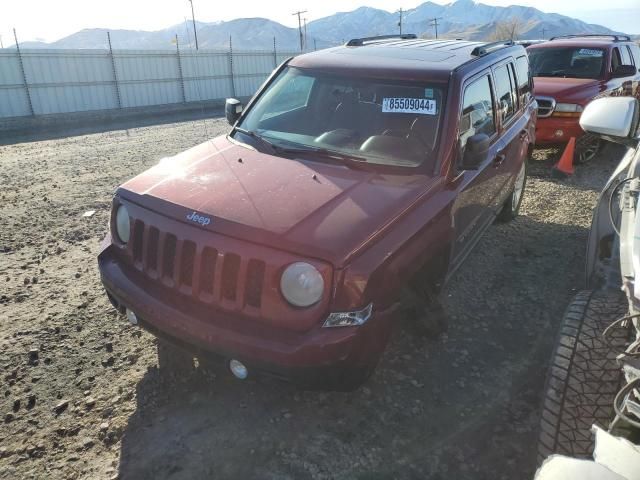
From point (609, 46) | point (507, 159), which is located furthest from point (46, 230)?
point (609, 46)

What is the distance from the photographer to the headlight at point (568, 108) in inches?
295

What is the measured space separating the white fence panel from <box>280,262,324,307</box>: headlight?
688 inches

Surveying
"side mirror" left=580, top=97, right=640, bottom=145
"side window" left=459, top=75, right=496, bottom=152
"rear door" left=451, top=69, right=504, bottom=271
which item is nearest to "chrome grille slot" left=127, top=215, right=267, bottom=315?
"rear door" left=451, top=69, right=504, bottom=271

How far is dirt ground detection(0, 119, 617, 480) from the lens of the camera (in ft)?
8.43

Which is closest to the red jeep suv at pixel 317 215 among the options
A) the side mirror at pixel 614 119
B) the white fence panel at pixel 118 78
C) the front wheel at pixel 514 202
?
the side mirror at pixel 614 119

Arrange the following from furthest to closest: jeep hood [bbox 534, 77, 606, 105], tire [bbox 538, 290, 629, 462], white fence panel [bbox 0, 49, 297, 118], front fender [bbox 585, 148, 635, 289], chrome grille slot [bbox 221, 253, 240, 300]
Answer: white fence panel [bbox 0, 49, 297, 118] < jeep hood [bbox 534, 77, 606, 105] < front fender [bbox 585, 148, 635, 289] < chrome grille slot [bbox 221, 253, 240, 300] < tire [bbox 538, 290, 629, 462]

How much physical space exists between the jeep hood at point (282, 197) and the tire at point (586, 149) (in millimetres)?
6008

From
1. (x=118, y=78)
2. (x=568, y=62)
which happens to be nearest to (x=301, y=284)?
(x=568, y=62)

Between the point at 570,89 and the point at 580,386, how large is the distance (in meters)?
6.90

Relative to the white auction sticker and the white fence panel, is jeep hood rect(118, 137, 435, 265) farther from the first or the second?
the white fence panel

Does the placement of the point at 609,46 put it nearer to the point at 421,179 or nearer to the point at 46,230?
the point at 421,179

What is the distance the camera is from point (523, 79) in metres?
5.33

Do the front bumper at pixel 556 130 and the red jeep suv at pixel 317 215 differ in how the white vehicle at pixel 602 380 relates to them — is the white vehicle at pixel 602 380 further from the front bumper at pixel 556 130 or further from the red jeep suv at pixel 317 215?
the front bumper at pixel 556 130

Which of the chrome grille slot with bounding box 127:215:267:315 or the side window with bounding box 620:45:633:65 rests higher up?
the side window with bounding box 620:45:633:65
